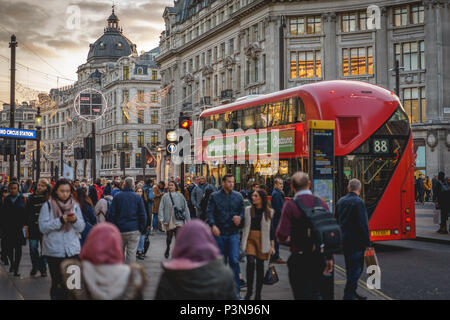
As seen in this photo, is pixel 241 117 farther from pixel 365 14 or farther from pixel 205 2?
pixel 205 2

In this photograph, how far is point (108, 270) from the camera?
172 inches

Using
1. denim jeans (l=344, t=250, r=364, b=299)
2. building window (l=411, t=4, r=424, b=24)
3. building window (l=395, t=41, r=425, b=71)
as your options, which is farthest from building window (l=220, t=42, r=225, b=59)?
denim jeans (l=344, t=250, r=364, b=299)

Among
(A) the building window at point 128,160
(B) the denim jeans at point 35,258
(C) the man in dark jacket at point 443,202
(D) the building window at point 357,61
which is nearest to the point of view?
(B) the denim jeans at point 35,258

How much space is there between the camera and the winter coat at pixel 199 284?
418cm

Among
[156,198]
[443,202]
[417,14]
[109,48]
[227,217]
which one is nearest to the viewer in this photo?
[227,217]

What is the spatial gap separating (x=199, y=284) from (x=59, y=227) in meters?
3.93

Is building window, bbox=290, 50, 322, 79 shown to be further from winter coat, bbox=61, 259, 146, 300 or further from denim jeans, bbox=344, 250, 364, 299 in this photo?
winter coat, bbox=61, 259, 146, 300

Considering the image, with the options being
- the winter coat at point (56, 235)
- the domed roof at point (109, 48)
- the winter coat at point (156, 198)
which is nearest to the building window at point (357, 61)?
the winter coat at point (156, 198)

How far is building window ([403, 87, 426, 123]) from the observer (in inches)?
1716

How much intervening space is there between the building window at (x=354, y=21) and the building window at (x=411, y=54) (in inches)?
122

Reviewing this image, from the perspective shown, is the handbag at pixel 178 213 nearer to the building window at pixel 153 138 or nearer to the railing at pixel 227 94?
the railing at pixel 227 94

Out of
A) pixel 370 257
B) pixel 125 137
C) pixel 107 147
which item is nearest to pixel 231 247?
pixel 370 257

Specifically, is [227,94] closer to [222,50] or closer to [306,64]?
[222,50]
